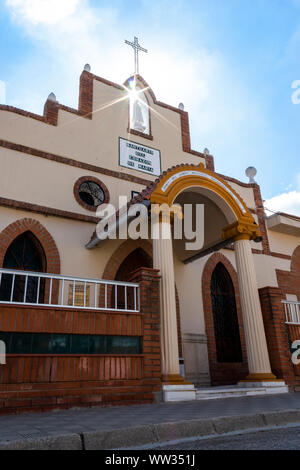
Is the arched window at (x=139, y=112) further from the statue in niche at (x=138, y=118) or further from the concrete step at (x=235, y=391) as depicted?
the concrete step at (x=235, y=391)

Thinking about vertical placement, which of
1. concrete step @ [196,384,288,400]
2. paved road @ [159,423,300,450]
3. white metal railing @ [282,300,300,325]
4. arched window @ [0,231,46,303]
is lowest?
paved road @ [159,423,300,450]

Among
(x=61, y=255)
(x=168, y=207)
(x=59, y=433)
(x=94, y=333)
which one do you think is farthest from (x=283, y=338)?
(x=59, y=433)

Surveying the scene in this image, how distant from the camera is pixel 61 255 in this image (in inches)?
340

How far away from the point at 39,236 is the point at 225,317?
591cm

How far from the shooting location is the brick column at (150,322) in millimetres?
6387

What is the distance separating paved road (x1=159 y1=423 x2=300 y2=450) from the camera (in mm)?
3037

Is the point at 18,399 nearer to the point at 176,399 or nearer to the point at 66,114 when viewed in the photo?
the point at 176,399

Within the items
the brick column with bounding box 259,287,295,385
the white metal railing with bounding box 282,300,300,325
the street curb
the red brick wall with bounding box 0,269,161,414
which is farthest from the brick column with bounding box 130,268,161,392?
the white metal railing with bounding box 282,300,300,325

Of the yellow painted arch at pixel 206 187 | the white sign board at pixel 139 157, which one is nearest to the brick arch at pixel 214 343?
the yellow painted arch at pixel 206 187

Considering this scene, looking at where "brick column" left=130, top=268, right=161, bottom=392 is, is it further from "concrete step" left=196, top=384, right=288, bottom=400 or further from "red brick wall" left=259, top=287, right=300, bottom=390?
"red brick wall" left=259, top=287, right=300, bottom=390

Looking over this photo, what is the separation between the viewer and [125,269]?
9.91 metres

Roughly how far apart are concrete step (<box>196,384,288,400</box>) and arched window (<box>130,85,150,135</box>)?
777 cm

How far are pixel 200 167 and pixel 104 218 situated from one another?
2.74 meters
